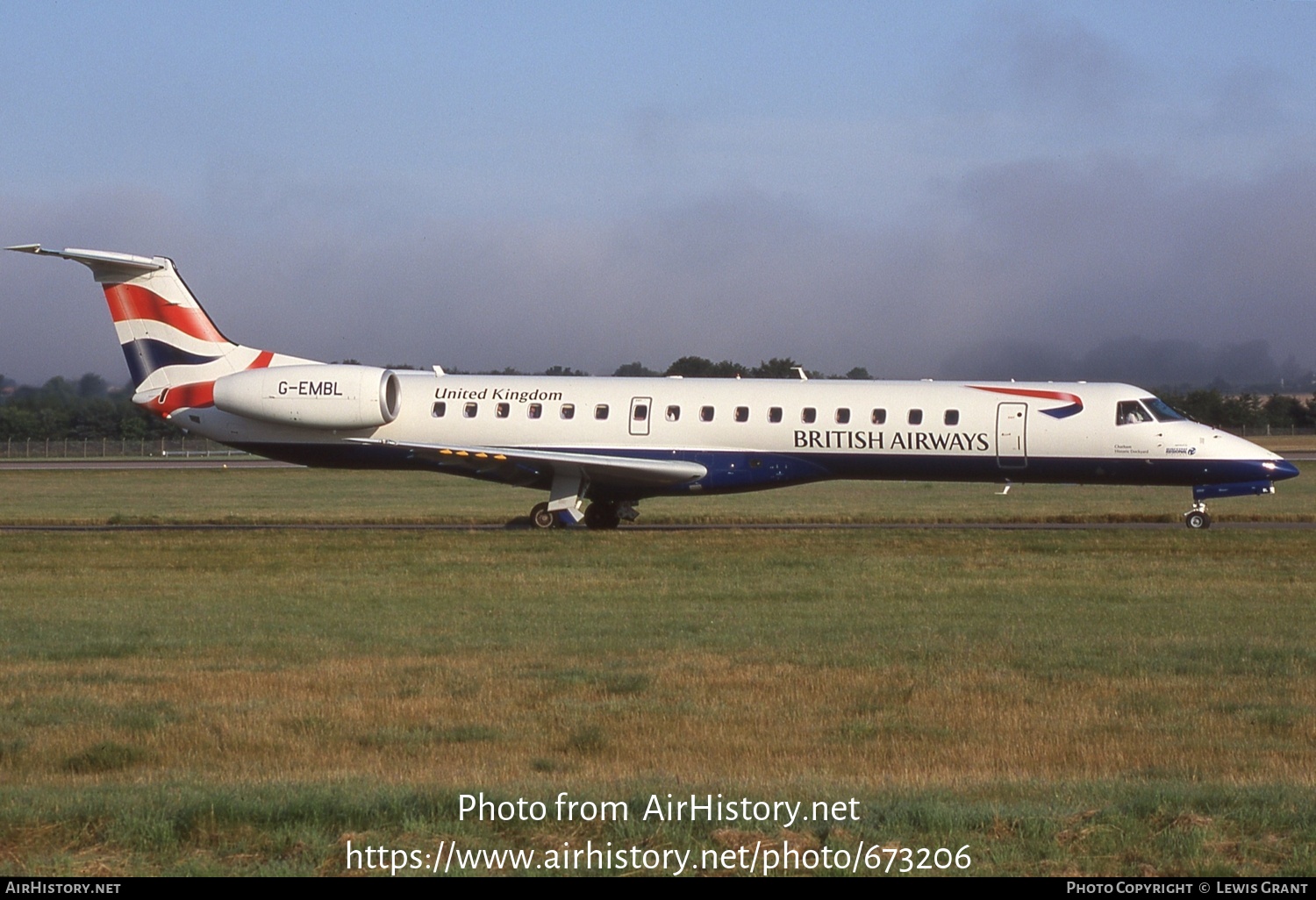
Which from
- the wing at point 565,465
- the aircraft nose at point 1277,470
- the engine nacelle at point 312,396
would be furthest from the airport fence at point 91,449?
the aircraft nose at point 1277,470

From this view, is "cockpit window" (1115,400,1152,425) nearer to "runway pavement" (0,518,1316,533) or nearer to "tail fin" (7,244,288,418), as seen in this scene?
"runway pavement" (0,518,1316,533)

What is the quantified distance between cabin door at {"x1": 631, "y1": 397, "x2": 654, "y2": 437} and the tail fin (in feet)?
24.2

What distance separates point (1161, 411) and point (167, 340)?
1920 cm

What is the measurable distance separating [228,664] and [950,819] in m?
7.93

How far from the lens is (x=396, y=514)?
36.9 meters

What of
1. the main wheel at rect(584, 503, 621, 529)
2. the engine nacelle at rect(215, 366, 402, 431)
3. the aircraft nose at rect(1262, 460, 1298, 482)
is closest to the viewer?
the aircraft nose at rect(1262, 460, 1298, 482)

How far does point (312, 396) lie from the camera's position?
28.1 metres

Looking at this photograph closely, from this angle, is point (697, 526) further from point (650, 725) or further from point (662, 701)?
point (650, 725)

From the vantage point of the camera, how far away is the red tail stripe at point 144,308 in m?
29.1

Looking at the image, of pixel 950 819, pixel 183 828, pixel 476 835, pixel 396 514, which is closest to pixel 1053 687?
pixel 950 819

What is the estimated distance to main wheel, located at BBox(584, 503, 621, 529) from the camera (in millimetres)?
29047

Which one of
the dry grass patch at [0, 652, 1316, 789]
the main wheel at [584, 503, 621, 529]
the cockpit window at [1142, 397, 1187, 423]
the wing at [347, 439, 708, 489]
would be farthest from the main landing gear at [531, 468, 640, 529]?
the dry grass patch at [0, 652, 1316, 789]

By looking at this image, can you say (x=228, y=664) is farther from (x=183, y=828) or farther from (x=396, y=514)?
(x=396, y=514)

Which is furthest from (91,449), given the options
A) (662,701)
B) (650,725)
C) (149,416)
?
(650,725)
